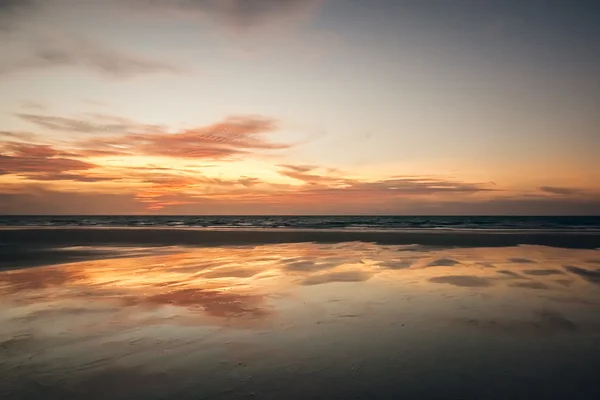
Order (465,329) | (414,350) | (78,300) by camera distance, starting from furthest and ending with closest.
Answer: (78,300)
(465,329)
(414,350)

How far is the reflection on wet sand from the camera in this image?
5.82 meters

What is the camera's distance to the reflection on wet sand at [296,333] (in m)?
5.82

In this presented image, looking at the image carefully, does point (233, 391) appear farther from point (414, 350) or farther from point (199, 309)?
point (199, 309)

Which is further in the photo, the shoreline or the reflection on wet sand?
the shoreline

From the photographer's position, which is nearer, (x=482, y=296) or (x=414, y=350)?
(x=414, y=350)

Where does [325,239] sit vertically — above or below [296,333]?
above

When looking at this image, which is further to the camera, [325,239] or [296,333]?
[325,239]

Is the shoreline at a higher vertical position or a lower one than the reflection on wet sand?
higher

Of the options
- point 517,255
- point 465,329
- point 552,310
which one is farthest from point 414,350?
point 517,255

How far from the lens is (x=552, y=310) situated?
9.98 m

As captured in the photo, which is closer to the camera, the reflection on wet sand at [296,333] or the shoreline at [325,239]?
the reflection on wet sand at [296,333]

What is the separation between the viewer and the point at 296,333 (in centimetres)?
822

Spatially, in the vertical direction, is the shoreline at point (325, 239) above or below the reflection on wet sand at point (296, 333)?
above

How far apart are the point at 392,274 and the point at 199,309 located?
7863mm
